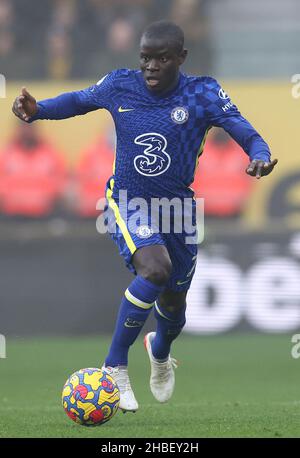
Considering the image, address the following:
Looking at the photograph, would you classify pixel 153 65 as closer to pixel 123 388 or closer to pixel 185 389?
pixel 123 388

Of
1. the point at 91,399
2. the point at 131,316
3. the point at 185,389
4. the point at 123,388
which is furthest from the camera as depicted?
the point at 185,389

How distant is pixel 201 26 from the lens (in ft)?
55.6

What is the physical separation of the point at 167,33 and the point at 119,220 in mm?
1213

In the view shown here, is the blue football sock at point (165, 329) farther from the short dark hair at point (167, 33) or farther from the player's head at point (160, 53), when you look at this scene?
the short dark hair at point (167, 33)

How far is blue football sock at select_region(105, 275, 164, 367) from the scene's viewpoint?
22.0 ft

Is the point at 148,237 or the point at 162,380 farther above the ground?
the point at 148,237

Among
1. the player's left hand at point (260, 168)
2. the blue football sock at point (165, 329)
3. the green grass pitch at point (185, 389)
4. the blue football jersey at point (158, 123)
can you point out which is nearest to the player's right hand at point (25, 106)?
the blue football jersey at point (158, 123)

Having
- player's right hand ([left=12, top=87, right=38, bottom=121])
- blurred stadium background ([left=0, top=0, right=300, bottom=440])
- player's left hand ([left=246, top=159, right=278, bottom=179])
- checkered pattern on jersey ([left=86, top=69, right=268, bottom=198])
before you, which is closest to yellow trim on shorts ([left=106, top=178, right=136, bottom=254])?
checkered pattern on jersey ([left=86, top=69, right=268, bottom=198])

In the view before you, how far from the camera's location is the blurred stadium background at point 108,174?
13320 millimetres

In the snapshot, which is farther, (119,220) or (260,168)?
(119,220)

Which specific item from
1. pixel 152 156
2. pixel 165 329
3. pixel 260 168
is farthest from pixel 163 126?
pixel 165 329

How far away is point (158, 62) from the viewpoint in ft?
22.5
